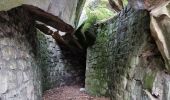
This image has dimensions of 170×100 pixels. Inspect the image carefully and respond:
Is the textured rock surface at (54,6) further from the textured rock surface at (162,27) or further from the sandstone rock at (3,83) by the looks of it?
the textured rock surface at (162,27)

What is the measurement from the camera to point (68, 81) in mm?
9914

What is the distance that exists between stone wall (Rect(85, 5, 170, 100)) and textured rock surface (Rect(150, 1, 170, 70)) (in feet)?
0.79

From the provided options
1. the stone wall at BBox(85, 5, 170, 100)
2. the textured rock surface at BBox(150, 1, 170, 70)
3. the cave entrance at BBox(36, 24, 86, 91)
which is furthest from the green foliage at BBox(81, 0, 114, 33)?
the textured rock surface at BBox(150, 1, 170, 70)

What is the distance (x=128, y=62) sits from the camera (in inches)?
171

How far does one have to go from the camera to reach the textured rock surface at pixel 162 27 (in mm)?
2939

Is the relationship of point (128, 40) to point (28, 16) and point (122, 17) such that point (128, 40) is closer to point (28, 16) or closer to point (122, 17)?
point (122, 17)

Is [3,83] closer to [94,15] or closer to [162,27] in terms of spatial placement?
[162,27]

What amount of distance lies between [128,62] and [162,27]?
139 cm

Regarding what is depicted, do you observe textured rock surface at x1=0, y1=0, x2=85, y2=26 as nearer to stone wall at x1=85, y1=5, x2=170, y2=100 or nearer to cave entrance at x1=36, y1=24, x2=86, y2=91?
stone wall at x1=85, y1=5, x2=170, y2=100

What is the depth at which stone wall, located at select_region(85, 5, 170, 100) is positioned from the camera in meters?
3.36

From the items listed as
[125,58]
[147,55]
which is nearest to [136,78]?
[147,55]

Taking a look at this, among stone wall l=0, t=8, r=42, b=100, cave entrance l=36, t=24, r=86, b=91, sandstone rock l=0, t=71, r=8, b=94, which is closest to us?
sandstone rock l=0, t=71, r=8, b=94

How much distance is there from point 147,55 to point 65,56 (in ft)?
21.3

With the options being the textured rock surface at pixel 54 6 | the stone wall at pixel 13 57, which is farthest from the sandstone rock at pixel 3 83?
the textured rock surface at pixel 54 6
